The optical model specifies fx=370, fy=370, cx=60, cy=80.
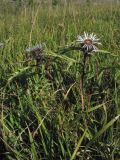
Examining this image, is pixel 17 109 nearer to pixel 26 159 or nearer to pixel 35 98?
pixel 35 98

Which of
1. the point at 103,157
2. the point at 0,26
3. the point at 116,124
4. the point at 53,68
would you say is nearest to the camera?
the point at 103,157

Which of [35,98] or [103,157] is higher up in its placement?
[35,98]

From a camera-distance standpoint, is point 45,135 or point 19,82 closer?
point 45,135

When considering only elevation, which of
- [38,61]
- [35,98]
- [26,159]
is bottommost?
[26,159]

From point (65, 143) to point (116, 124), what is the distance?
0.20 meters

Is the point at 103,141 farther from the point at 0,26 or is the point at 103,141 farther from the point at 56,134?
the point at 0,26

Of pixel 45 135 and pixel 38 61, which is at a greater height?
pixel 38 61

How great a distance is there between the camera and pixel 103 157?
117cm

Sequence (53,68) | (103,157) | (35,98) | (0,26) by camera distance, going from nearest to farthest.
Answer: (103,157)
(35,98)
(53,68)
(0,26)

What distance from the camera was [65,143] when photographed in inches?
47.6

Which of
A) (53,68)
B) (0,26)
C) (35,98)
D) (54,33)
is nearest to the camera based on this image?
(35,98)

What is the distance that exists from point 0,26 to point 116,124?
2.61 meters

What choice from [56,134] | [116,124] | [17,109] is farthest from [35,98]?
[116,124]

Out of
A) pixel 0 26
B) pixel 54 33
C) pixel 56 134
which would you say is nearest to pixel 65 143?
pixel 56 134
